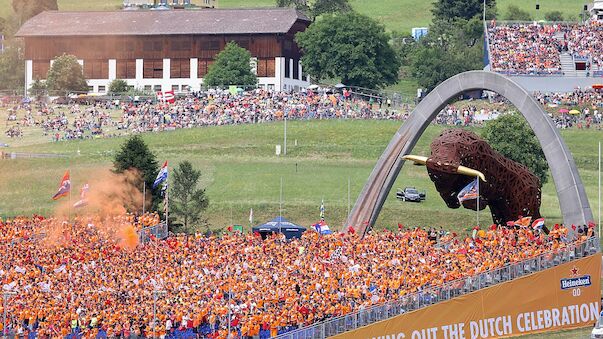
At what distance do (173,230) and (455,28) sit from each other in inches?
3375

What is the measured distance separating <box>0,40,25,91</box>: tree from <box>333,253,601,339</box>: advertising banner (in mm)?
96545

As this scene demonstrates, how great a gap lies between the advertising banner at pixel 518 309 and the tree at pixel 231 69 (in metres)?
74.2

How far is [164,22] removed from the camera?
455ft

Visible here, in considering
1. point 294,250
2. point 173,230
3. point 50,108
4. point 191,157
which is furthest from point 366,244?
point 50,108

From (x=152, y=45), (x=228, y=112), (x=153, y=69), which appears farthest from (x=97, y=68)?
(x=228, y=112)

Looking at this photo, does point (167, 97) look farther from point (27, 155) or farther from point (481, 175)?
point (481, 175)

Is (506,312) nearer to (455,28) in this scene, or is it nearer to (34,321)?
(34,321)

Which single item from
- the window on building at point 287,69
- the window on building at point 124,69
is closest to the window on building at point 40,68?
the window on building at point 124,69

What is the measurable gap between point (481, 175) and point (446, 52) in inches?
3621

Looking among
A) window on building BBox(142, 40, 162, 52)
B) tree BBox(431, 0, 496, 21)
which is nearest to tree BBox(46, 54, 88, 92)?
window on building BBox(142, 40, 162, 52)

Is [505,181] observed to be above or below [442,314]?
above

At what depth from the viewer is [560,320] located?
184ft

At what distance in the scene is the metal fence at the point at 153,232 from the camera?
67.8 metres

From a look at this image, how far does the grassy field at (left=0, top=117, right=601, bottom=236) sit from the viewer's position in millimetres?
86062
